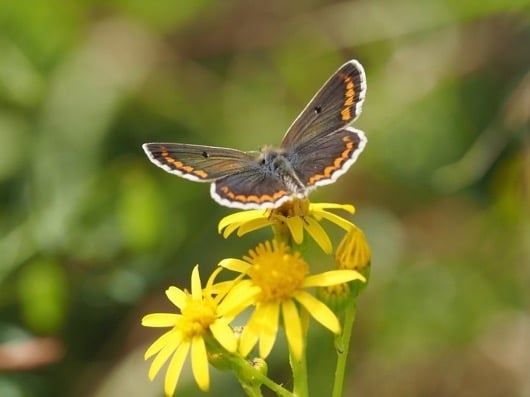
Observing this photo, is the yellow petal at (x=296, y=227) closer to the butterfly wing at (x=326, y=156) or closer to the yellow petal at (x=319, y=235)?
the yellow petal at (x=319, y=235)

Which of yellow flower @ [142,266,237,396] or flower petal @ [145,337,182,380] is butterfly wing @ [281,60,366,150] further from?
flower petal @ [145,337,182,380]

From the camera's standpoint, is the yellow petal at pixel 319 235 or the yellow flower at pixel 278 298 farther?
the yellow petal at pixel 319 235

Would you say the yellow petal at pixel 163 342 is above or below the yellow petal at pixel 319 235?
below

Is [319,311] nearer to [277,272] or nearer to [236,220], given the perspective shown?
[277,272]

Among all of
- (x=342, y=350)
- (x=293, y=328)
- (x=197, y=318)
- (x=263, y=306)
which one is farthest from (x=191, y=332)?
(x=342, y=350)

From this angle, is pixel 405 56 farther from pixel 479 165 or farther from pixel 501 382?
pixel 501 382

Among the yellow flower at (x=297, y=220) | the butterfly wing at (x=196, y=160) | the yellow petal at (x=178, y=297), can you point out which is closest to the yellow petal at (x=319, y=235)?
the yellow flower at (x=297, y=220)
